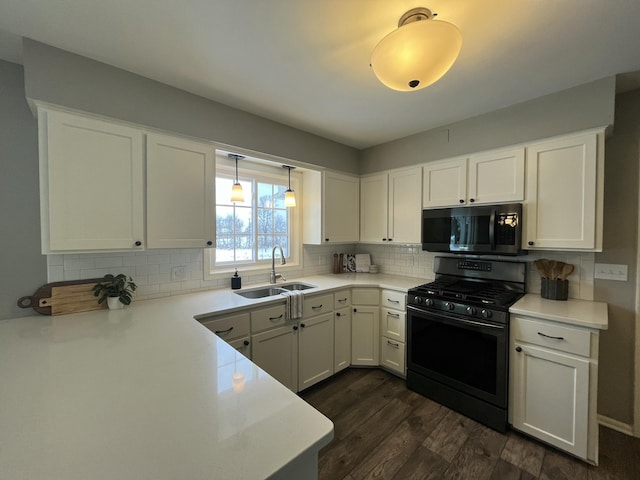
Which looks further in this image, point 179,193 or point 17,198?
point 179,193

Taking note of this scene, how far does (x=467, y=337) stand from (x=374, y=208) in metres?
1.68

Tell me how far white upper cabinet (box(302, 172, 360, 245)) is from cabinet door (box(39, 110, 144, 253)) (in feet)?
5.62

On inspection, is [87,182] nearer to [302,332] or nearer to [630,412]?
[302,332]

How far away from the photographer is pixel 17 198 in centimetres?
166

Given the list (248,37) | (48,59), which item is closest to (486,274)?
(248,37)

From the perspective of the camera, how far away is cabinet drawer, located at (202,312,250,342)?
6.05 feet

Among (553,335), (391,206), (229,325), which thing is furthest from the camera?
(391,206)

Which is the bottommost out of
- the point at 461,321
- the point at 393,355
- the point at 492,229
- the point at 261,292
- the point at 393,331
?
the point at 393,355

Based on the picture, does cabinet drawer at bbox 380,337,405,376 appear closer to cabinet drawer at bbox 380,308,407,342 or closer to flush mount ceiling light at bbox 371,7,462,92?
cabinet drawer at bbox 380,308,407,342

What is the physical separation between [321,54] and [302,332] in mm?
2084

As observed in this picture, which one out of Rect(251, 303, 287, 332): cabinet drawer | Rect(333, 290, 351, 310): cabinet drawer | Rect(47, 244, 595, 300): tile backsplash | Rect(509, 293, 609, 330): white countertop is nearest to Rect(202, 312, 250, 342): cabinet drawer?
Rect(251, 303, 287, 332): cabinet drawer

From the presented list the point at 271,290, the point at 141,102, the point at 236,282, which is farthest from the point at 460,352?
the point at 141,102

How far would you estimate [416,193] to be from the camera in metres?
2.80

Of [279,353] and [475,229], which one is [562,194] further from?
[279,353]
